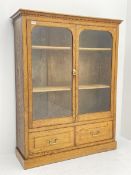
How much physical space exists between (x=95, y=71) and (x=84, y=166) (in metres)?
1.06

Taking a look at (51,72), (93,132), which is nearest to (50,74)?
(51,72)

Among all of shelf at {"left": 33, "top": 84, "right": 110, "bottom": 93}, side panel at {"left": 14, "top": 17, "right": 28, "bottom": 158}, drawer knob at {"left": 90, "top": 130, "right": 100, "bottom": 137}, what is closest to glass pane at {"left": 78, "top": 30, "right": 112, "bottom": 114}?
shelf at {"left": 33, "top": 84, "right": 110, "bottom": 93}

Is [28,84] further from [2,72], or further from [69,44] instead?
[69,44]

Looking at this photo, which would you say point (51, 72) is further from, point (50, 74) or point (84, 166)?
point (84, 166)

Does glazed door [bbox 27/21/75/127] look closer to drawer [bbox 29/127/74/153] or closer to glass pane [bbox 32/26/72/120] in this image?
glass pane [bbox 32/26/72/120]

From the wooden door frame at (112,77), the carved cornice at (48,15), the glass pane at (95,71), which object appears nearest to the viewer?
the carved cornice at (48,15)

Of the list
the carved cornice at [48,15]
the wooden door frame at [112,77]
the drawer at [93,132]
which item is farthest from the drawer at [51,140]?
the carved cornice at [48,15]

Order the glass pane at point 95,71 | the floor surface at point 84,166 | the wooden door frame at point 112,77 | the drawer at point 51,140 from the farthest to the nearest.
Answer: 1. the glass pane at point 95,71
2. the wooden door frame at point 112,77
3. the drawer at point 51,140
4. the floor surface at point 84,166

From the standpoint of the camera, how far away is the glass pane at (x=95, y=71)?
2.52 metres

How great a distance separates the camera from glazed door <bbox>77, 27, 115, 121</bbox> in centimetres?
251

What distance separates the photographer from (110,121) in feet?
8.88

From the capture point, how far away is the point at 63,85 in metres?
2.47

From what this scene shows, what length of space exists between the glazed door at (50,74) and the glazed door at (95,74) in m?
0.13

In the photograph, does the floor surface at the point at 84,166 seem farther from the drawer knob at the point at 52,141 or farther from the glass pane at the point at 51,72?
the glass pane at the point at 51,72
